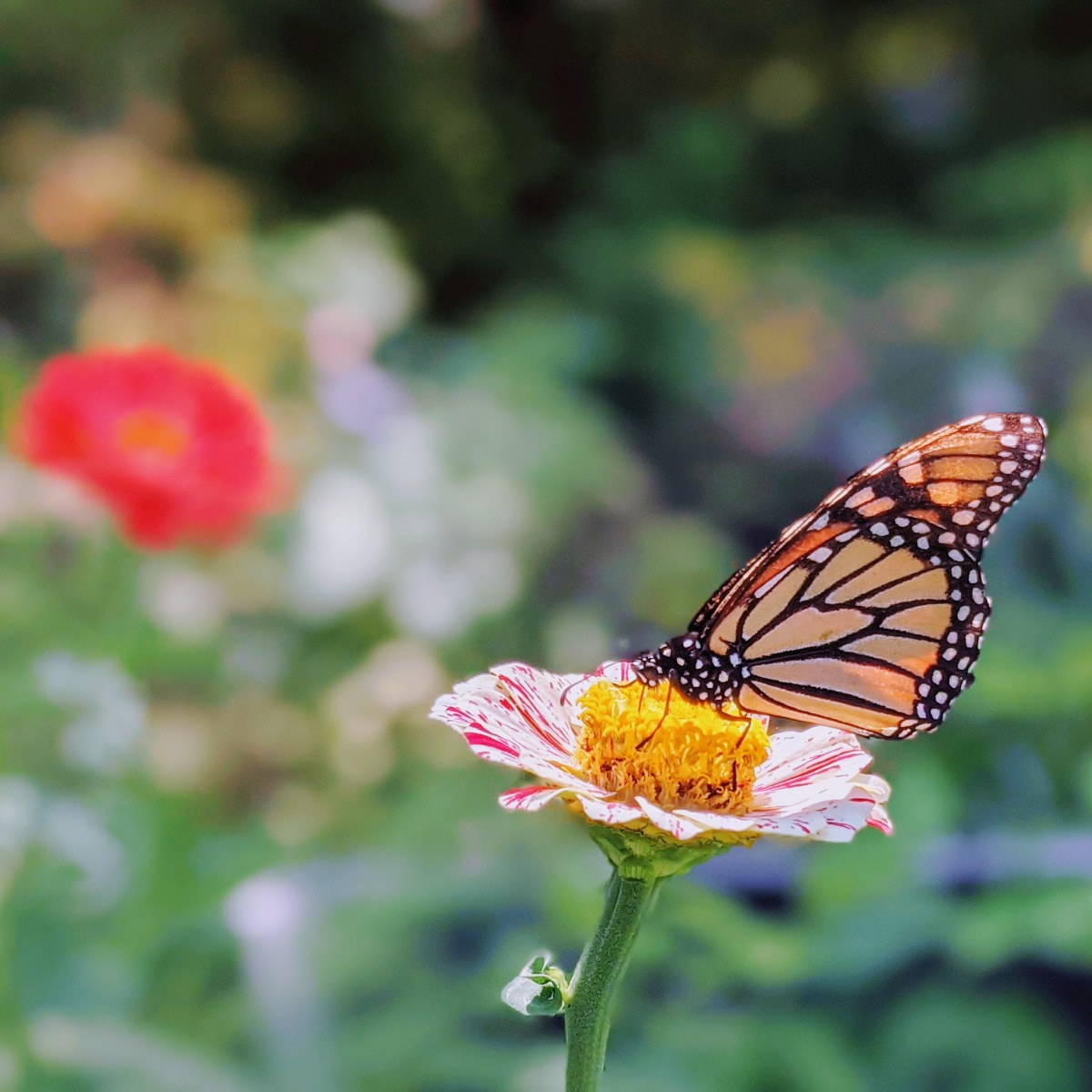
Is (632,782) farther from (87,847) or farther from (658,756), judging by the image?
(87,847)

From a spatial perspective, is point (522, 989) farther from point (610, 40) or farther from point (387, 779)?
point (610, 40)

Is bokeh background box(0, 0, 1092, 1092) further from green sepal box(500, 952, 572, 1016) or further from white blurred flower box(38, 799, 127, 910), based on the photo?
green sepal box(500, 952, 572, 1016)

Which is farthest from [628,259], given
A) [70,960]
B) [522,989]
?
[522,989]

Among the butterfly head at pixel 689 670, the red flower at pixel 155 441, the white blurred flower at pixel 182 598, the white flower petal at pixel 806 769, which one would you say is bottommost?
the white flower petal at pixel 806 769

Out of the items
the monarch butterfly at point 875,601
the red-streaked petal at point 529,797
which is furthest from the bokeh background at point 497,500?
the red-streaked petal at point 529,797

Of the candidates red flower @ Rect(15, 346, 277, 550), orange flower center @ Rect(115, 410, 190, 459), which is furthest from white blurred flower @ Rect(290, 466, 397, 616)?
orange flower center @ Rect(115, 410, 190, 459)

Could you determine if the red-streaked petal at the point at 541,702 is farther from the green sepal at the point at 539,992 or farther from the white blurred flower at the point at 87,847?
the white blurred flower at the point at 87,847

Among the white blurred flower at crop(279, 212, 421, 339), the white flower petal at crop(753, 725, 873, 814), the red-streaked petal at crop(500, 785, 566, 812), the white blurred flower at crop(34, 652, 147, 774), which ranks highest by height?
the white blurred flower at crop(279, 212, 421, 339)
